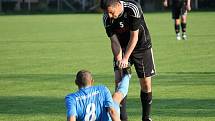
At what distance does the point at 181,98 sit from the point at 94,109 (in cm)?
551

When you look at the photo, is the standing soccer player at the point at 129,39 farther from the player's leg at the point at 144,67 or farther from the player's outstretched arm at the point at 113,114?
the player's outstretched arm at the point at 113,114

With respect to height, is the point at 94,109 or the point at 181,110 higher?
the point at 94,109

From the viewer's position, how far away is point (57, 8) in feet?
252

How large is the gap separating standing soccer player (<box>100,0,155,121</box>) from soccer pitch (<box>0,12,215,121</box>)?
855 mm

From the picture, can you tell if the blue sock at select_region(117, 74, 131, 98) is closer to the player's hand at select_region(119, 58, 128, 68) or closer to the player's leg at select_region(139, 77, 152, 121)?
the player's hand at select_region(119, 58, 128, 68)

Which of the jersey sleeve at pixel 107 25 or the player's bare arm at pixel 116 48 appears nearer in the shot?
the jersey sleeve at pixel 107 25

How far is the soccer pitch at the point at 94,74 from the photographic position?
38.8 ft

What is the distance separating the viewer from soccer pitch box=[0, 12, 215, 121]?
1184 centimetres

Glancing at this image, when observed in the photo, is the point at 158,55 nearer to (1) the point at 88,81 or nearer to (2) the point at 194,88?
(2) the point at 194,88

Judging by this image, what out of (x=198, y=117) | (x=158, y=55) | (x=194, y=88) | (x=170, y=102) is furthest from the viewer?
(x=158, y=55)

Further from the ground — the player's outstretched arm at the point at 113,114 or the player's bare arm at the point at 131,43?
the player's bare arm at the point at 131,43

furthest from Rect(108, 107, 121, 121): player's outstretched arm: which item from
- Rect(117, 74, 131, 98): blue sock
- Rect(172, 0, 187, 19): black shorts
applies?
Rect(172, 0, 187, 19): black shorts

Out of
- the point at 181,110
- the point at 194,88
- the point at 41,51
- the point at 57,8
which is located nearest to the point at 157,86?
the point at 194,88

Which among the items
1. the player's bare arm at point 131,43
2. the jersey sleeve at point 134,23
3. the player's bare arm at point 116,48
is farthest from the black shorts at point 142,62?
the jersey sleeve at point 134,23
